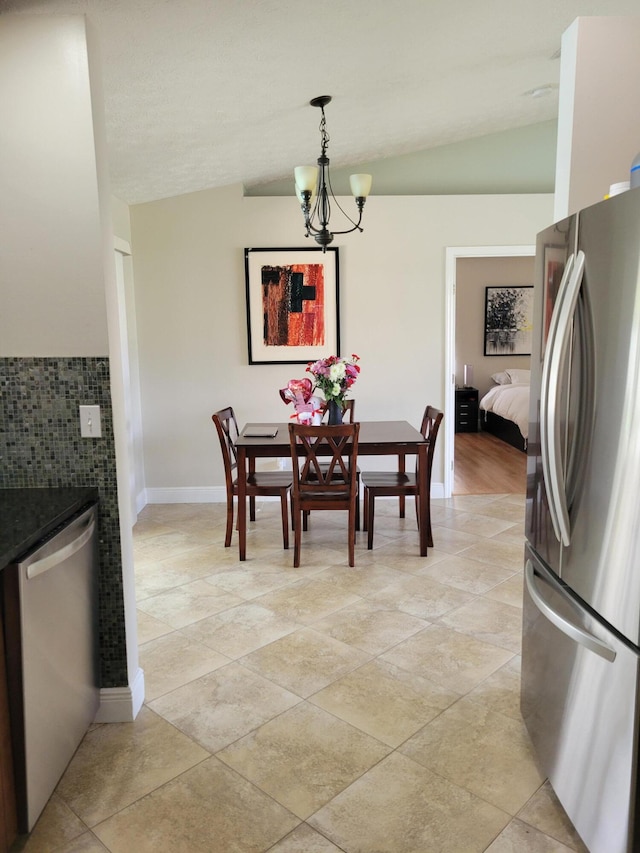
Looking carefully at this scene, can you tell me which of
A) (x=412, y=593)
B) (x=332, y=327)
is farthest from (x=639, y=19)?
(x=332, y=327)

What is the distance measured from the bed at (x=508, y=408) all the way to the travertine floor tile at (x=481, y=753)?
15.7ft

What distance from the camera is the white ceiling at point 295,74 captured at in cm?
236

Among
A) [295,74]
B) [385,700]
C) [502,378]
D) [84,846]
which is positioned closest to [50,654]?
[84,846]

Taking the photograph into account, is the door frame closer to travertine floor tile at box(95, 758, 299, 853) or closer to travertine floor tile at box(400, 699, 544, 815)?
travertine floor tile at box(400, 699, 544, 815)

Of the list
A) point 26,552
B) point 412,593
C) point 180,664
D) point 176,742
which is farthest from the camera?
point 412,593

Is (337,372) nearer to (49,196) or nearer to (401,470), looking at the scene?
(401,470)

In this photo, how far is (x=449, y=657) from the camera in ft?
9.21

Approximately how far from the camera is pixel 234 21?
2.34 meters

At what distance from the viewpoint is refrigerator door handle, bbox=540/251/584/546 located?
1687mm

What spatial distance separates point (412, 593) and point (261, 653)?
102 centimetres

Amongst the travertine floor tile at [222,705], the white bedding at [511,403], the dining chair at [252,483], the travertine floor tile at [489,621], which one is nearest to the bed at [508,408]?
the white bedding at [511,403]

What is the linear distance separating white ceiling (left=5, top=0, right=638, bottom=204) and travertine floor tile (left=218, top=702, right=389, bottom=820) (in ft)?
8.37

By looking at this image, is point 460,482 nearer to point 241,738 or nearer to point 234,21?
point 241,738

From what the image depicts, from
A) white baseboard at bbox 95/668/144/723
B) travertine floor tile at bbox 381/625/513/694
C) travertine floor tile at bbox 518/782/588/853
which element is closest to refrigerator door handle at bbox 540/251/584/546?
travertine floor tile at bbox 518/782/588/853
